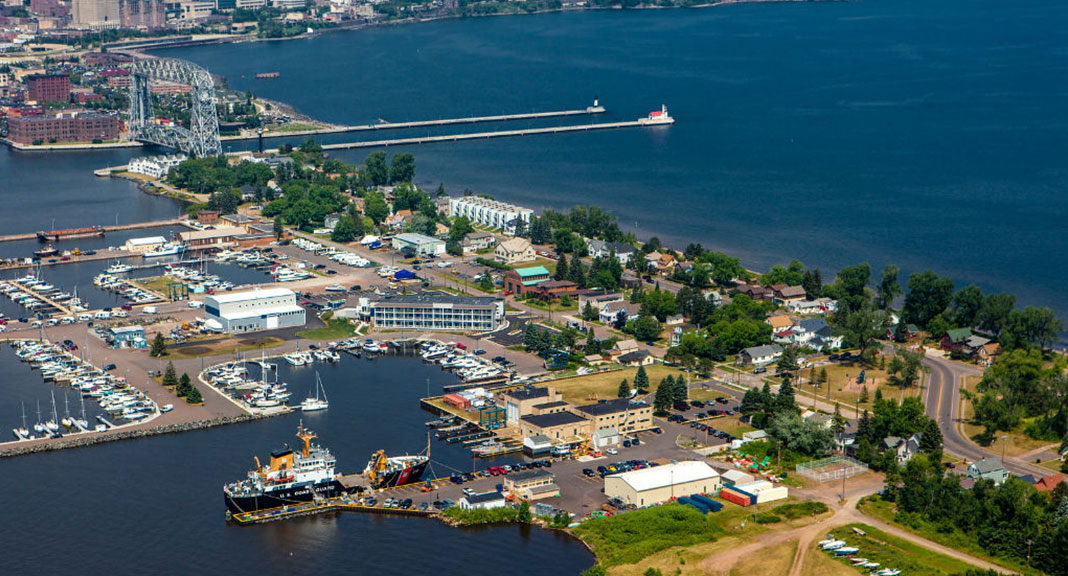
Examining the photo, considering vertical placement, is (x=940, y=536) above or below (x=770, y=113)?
below

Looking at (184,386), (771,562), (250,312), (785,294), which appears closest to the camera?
(771,562)

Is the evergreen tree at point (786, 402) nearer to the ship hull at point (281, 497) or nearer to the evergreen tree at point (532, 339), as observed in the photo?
the evergreen tree at point (532, 339)

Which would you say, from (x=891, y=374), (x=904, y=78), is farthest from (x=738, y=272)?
(x=904, y=78)

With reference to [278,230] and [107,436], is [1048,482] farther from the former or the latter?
[278,230]

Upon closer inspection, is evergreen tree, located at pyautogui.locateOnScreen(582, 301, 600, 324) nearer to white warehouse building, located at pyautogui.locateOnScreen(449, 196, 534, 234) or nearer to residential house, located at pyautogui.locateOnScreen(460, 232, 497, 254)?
residential house, located at pyautogui.locateOnScreen(460, 232, 497, 254)

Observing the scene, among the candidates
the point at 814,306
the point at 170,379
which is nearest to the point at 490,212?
the point at 814,306

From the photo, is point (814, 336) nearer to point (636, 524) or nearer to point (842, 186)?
point (636, 524)

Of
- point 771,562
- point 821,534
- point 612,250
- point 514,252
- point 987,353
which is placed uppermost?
point 612,250

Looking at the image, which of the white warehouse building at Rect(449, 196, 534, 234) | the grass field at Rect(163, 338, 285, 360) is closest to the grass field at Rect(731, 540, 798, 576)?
the grass field at Rect(163, 338, 285, 360)
